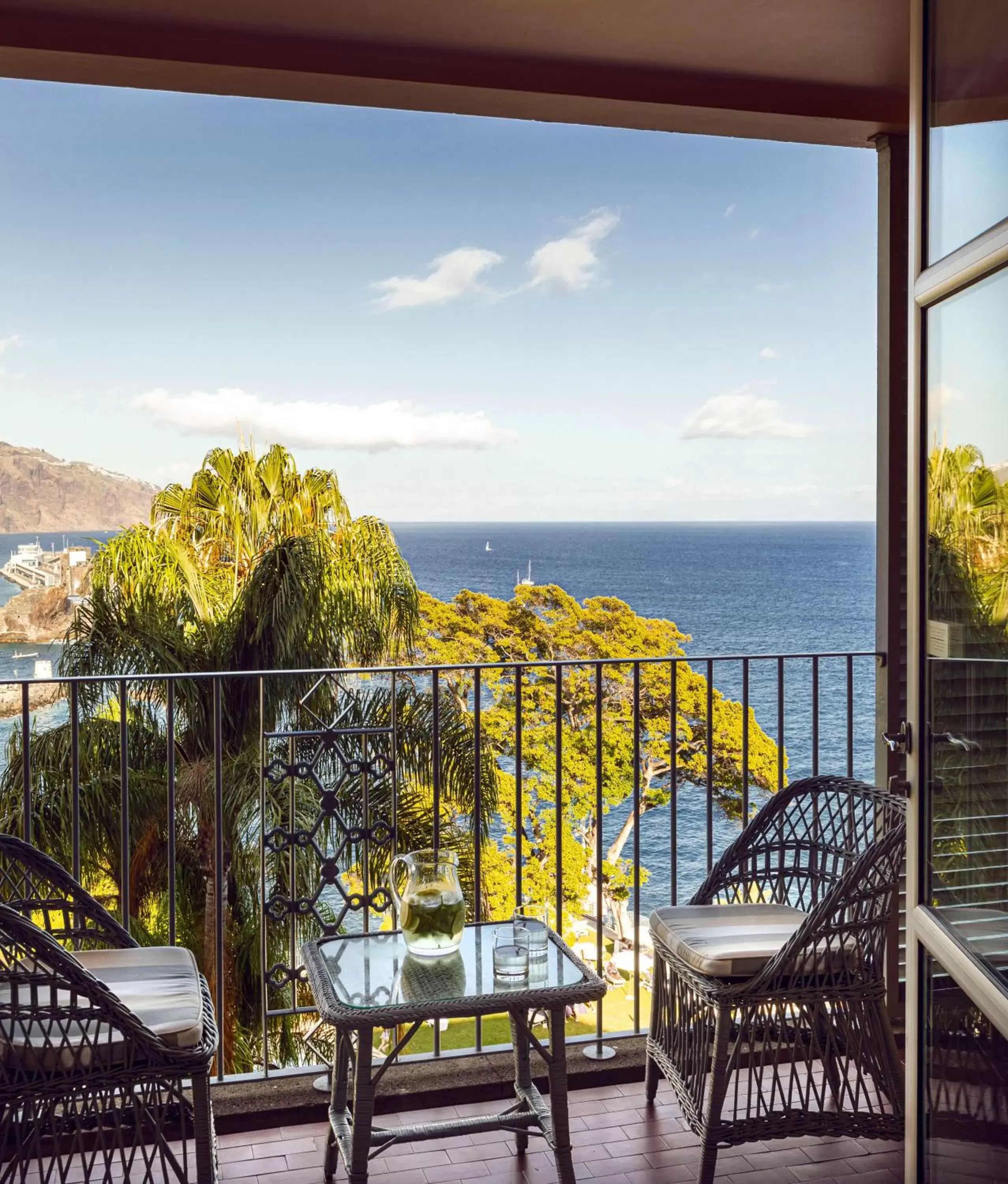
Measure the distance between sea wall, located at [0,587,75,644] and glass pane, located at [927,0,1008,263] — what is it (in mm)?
27466

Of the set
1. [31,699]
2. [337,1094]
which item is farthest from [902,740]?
[31,699]

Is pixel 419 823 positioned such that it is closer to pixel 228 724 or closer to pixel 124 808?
pixel 228 724

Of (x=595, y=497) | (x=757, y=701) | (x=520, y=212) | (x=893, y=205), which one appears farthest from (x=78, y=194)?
(x=893, y=205)

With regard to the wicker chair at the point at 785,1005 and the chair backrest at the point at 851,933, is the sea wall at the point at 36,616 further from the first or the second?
the chair backrest at the point at 851,933

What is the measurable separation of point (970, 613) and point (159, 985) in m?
1.60

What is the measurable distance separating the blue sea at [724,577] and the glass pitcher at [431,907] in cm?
2880

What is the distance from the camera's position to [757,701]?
32438 millimetres

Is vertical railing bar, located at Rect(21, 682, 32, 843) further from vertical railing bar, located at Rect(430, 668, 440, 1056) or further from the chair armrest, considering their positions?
vertical railing bar, located at Rect(430, 668, 440, 1056)

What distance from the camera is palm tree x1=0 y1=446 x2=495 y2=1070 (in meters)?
11.0

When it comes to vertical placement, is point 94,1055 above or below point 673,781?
below

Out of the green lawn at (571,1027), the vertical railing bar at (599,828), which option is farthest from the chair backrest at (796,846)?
the green lawn at (571,1027)

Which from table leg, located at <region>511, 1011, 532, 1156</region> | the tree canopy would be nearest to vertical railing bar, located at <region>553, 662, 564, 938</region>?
table leg, located at <region>511, 1011, 532, 1156</region>

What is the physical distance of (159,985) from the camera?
210 centimetres

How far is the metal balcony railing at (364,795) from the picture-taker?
2.88m
